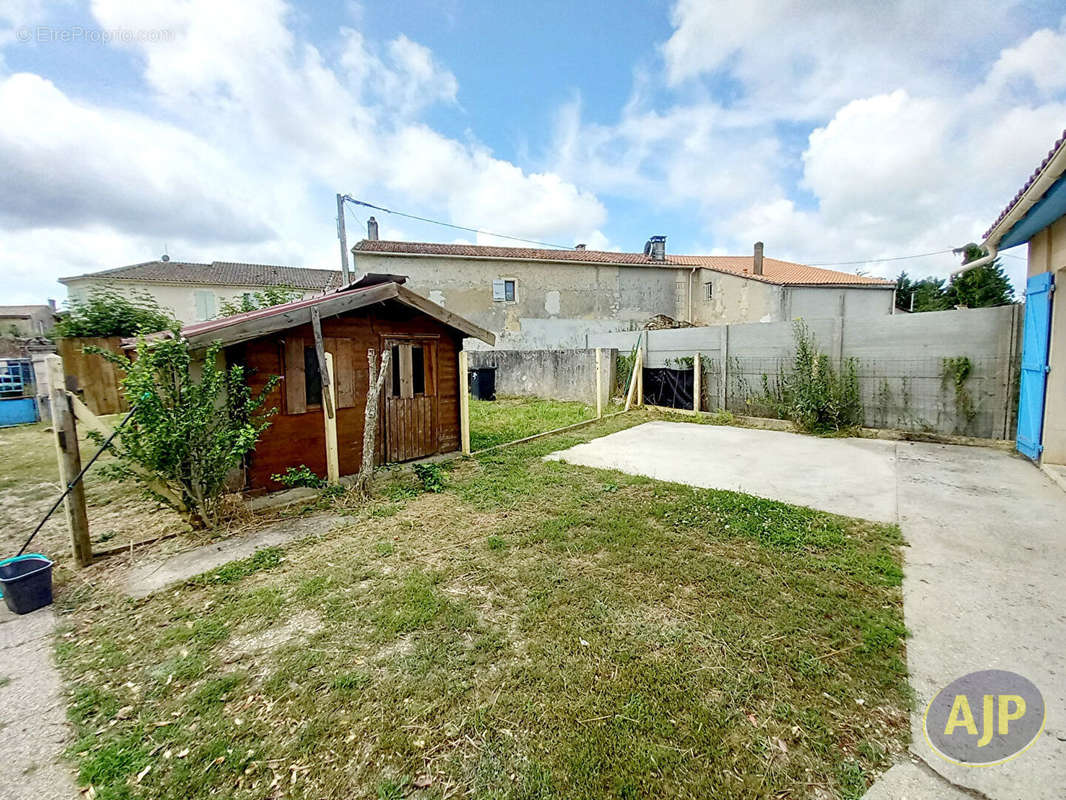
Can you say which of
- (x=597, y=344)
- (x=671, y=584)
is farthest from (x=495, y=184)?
(x=671, y=584)

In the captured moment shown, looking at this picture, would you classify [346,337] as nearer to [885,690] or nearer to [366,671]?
[366,671]

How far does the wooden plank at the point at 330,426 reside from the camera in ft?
15.8

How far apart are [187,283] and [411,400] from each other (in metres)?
25.9

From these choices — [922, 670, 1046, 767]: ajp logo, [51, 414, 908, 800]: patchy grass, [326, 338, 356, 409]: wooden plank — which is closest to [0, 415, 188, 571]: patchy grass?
[51, 414, 908, 800]: patchy grass

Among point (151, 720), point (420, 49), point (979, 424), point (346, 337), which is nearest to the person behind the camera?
point (151, 720)

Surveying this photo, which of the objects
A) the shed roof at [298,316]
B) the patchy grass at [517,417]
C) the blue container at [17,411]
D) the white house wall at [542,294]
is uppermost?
the white house wall at [542,294]

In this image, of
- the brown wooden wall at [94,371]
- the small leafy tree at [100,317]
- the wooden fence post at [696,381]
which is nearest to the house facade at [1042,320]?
the wooden fence post at [696,381]

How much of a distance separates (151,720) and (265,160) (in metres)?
9.62

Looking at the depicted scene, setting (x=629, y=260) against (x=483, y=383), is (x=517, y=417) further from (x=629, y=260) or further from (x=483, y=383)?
(x=629, y=260)

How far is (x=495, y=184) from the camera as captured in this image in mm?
15906

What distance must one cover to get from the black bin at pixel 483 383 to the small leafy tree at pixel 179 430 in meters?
11.0

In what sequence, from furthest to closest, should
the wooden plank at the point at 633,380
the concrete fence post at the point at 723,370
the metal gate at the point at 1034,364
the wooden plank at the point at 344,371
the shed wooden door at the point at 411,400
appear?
1. the wooden plank at the point at 633,380
2. the concrete fence post at the point at 723,370
3. the shed wooden door at the point at 411,400
4. the wooden plank at the point at 344,371
5. the metal gate at the point at 1034,364

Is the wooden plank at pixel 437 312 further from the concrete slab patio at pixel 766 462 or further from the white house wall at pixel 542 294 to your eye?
the white house wall at pixel 542 294

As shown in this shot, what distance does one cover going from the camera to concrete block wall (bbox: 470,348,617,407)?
1206cm
